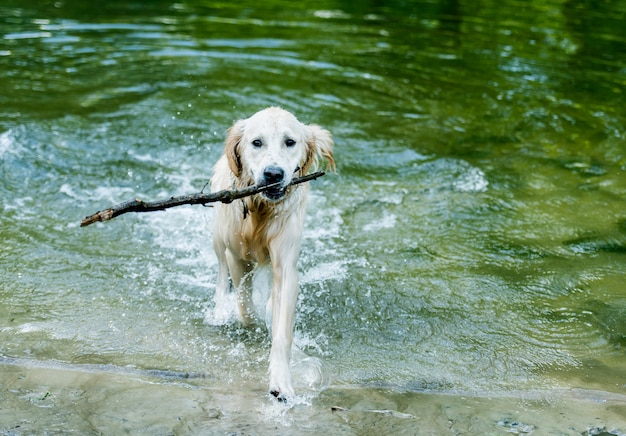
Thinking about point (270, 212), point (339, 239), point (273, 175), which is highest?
point (273, 175)

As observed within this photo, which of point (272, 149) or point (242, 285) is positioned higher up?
point (272, 149)

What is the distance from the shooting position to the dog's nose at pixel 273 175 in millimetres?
5297

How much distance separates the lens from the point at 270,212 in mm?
5758

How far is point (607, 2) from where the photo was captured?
20.5m

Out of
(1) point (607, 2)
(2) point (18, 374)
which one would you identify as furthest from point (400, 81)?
(1) point (607, 2)

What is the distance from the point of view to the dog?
5.37 metres

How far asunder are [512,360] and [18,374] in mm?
3550

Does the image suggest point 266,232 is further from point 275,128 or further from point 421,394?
point 421,394

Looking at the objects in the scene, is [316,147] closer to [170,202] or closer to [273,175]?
[273,175]

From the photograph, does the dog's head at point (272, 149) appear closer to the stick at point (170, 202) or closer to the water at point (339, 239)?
the stick at point (170, 202)

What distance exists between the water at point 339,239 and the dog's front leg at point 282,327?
15 centimetres

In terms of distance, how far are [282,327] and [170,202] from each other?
1.18 metres

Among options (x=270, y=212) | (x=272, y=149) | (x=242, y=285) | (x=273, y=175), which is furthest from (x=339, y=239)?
(x=273, y=175)

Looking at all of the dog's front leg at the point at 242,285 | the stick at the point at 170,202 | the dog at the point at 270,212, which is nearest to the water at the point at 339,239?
the dog's front leg at the point at 242,285
